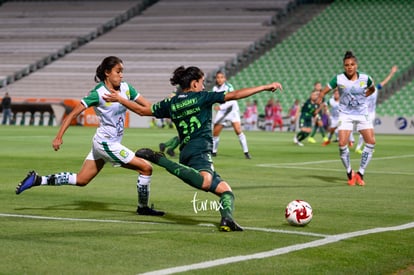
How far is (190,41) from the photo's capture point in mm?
59531

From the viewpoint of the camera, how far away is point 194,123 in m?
9.96

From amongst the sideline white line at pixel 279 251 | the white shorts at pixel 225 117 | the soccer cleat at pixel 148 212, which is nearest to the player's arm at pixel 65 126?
the soccer cleat at pixel 148 212

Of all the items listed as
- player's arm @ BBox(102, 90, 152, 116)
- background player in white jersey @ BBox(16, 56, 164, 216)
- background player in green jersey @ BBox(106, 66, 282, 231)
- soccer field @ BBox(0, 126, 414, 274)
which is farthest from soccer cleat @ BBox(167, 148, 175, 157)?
background player in green jersey @ BBox(106, 66, 282, 231)

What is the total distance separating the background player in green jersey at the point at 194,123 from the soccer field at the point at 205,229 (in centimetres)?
53

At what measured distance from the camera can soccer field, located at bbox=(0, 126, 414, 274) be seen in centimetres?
751

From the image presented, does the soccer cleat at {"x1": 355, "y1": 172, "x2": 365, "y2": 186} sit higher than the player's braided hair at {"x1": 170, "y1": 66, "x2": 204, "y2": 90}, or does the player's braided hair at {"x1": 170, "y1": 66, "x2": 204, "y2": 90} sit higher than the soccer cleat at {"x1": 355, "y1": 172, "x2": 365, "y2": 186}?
the player's braided hair at {"x1": 170, "y1": 66, "x2": 204, "y2": 90}

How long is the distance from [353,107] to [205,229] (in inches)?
305

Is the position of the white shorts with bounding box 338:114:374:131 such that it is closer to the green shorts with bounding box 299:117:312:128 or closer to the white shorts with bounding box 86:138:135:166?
the white shorts with bounding box 86:138:135:166

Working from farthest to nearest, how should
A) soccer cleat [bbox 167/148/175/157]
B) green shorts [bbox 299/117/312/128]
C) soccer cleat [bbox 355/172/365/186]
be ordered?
green shorts [bbox 299/117/312/128] < soccer cleat [bbox 167/148/175/157] < soccer cleat [bbox 355/172/365/186]

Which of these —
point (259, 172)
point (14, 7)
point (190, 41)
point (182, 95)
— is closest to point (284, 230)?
point (182, 95)

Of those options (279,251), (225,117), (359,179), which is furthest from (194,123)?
(225,117)

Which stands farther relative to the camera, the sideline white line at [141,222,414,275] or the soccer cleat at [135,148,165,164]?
the soccer cleat at [135,148,165,164]

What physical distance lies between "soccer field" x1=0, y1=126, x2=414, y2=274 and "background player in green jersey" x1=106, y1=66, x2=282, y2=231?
526mm

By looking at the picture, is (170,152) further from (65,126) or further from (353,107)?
(65,126)
